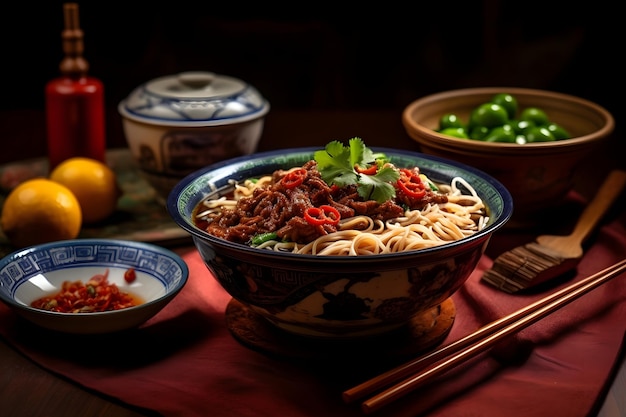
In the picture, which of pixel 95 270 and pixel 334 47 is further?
pixel 334 47

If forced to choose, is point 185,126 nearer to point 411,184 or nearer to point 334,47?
point 411,184

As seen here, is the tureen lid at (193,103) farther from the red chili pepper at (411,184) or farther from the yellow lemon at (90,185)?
the red chili pepper at (411,184)

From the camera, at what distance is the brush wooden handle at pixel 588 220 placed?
2.87 meters

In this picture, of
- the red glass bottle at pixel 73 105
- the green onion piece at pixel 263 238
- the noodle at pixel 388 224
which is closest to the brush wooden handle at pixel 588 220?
the noodle at pixel 388 224

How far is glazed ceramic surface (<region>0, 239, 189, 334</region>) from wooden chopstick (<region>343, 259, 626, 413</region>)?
2.22 ft

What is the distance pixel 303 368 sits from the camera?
2.16 meters

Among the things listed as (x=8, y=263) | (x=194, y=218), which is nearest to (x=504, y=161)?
(x=194, y=218)

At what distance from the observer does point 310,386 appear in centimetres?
207

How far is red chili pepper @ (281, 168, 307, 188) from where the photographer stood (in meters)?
2.33

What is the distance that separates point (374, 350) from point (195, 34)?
3248 mm

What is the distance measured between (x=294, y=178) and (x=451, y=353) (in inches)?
26.0

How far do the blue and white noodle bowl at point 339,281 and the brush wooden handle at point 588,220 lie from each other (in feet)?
2.14

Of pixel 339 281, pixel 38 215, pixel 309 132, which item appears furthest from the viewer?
pixel 309 132

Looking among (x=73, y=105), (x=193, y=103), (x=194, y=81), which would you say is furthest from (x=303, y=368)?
(x=73, y=105)
